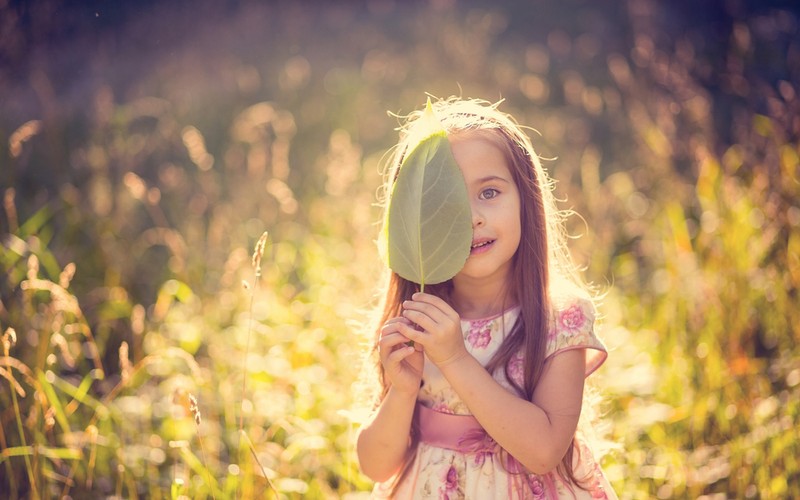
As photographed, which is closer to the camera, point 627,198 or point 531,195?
point 531,195

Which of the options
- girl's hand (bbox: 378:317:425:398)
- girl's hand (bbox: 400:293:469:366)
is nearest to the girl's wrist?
girl's hand (bbox: 378:317:425:398)

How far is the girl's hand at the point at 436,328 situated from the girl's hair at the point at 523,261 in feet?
0.64

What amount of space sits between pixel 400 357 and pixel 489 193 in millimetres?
360

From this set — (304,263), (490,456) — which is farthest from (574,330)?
(304,263)

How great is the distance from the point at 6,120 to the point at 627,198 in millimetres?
3353

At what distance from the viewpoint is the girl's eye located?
1.54 m

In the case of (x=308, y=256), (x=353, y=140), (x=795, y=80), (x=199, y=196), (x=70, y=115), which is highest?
(x=795, y=80)

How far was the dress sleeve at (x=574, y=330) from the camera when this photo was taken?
153cm

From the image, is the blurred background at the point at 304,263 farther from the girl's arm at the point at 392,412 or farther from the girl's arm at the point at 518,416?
the girl's arm at the point at 518,416

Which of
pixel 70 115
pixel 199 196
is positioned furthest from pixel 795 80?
pixel 70 115

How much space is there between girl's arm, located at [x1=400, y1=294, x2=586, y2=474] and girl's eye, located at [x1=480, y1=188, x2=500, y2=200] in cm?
25

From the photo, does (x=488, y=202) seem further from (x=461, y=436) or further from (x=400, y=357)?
(x=461, y=436)

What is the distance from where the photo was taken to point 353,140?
16.5 feet

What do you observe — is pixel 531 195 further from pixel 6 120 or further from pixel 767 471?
pixel 6 120
